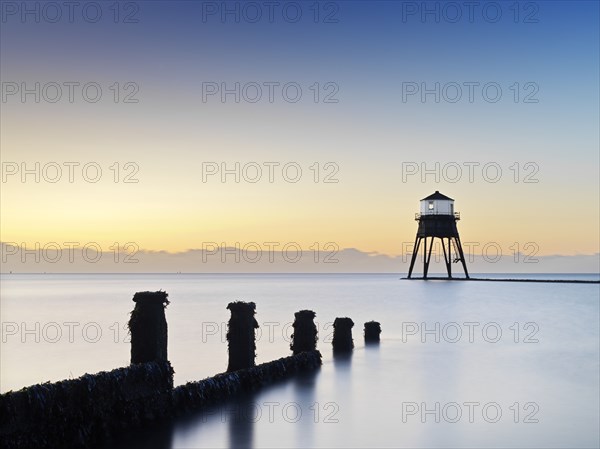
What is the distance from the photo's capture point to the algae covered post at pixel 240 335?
1669 cm

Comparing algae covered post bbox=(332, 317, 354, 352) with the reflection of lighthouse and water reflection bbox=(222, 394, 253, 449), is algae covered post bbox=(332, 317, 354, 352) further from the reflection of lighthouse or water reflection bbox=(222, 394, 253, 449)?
the reflection of lighthouse

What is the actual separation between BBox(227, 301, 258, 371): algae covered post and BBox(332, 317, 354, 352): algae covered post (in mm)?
8545

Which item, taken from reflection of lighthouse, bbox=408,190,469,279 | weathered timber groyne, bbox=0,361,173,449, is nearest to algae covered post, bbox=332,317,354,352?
weathered timber groyne, bbox=0,361,173,449

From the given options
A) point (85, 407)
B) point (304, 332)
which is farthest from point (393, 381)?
point (85, 407)

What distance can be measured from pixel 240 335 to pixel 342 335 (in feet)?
30.5

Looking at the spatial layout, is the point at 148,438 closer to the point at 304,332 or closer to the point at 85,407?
the point at 85,407

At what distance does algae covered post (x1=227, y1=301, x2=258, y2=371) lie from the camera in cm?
1669

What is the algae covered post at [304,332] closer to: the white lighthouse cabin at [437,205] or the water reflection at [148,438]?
the water reflection at [148,438]

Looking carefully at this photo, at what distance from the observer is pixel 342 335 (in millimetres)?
25469

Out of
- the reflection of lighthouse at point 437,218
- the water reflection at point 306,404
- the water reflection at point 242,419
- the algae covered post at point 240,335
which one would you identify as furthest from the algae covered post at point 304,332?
the reflection of lighthouse at point 437,218

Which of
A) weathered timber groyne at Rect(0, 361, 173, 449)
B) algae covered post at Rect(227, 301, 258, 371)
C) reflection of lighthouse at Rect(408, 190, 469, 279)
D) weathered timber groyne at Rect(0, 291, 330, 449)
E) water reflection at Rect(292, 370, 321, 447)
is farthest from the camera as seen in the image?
reflection of lighthouse at Rect(408, 190, 469, 279)

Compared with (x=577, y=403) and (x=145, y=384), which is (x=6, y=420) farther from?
(x=577, y=403)

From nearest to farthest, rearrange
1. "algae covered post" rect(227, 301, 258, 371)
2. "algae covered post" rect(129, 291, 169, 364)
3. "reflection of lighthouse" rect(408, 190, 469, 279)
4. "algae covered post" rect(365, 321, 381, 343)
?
"algae covered post" rect(129, 291, 169, 364)
"algae covered post" rect(227, 301, 258, 371)
"algae covered post" rect(365, 321, 381, 343)
"reflection of lighthouse" rect(408, 190, 469, 279)

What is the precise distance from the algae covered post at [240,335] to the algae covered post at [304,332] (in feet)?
13.4
